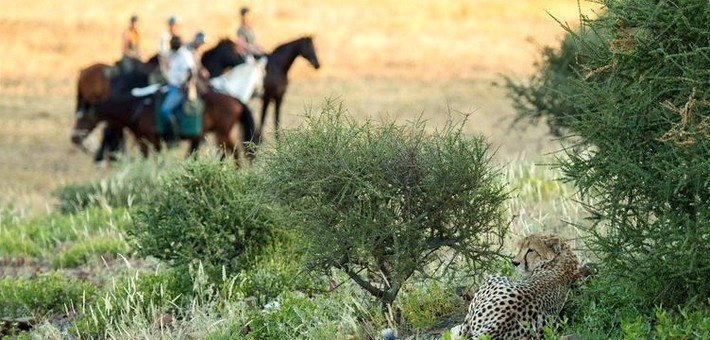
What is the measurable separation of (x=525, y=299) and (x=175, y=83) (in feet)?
51.9

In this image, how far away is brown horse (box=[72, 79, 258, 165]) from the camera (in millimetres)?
22703

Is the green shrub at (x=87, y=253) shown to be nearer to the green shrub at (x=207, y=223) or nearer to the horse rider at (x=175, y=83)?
the green shrub at (x=207, y=223)

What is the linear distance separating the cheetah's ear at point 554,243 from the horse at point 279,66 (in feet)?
61.9

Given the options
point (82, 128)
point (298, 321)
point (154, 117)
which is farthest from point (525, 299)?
point (82, 128)

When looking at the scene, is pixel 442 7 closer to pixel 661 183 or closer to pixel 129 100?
pixel 129 100

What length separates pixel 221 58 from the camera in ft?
84.0

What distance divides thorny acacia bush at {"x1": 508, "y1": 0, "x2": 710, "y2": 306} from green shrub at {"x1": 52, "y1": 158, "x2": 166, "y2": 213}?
7.84m

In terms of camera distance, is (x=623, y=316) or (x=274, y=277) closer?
(x=623, y=316)

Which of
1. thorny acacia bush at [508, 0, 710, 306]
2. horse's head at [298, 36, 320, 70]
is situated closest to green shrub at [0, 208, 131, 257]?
thorny acacia bush at [508, 0, 710, 306]

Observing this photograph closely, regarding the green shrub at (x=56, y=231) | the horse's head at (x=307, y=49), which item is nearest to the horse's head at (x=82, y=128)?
the horse's head at (x=307, y=49)

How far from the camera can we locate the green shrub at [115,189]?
14.7 metres

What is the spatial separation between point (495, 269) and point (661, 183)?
5.39ft

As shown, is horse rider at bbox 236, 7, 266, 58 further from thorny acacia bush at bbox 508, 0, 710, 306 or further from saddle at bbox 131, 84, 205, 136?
thorny acacia bush at bbox 508, 0, 710, 306

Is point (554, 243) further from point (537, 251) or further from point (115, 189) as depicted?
point (115, 189)
